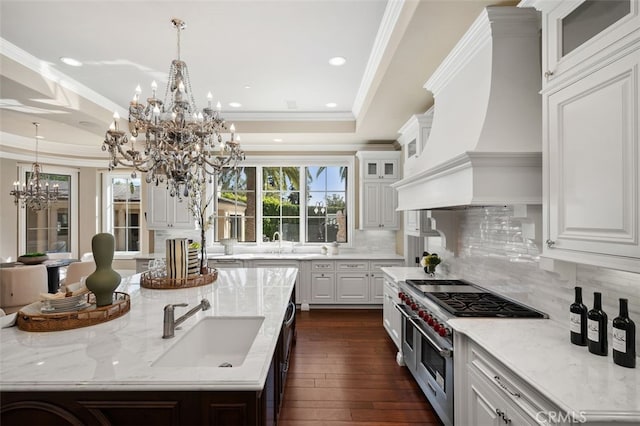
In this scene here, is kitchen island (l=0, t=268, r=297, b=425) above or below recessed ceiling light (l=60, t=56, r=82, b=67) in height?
below

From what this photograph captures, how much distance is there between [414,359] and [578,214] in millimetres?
1788

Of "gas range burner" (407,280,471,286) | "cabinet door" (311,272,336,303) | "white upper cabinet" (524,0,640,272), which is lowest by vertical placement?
"cabinet door" (311,272,336,303)

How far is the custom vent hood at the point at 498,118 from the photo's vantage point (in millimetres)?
1756

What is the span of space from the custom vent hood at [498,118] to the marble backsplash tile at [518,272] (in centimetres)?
43

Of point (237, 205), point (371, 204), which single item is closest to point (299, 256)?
point (371, 204)

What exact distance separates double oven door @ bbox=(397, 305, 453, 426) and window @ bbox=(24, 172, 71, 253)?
22.2 feet

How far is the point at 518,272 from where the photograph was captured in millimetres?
2197

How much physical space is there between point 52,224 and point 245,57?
5.87 m

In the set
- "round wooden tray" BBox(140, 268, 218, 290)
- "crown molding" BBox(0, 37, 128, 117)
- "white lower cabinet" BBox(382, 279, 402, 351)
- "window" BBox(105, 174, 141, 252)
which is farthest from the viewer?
"window" BBox(105, 174, 141, 252)

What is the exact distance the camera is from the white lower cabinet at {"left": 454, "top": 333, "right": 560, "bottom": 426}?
47.9 inches

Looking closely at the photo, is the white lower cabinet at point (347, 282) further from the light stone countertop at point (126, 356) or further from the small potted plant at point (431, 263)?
the light stone countertop at point (126, 356)

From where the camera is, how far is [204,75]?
3.44m

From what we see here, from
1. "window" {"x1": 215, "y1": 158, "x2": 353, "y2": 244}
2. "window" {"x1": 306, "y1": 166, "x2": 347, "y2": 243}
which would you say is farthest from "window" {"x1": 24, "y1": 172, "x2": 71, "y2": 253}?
"window" {"x1": 306, "y1": 166, "x2": 347, "y2": 243}

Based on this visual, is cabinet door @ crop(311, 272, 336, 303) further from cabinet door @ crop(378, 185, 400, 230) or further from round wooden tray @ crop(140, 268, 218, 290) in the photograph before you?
round wooden tray @ crop(140, 268, 218, 290)
